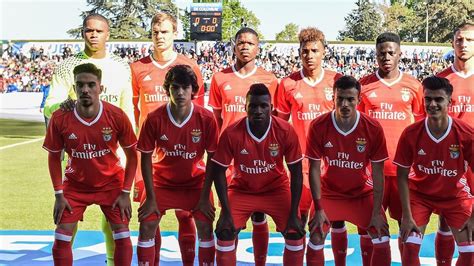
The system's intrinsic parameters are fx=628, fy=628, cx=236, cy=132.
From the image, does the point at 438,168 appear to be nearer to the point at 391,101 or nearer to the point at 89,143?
the point at 391,101

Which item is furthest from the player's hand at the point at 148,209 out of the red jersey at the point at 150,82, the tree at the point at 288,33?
the tree at the point at 288,33

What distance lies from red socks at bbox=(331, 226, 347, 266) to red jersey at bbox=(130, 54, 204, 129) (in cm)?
173

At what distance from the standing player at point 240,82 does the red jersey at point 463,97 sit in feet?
5.22

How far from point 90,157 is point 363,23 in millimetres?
70796

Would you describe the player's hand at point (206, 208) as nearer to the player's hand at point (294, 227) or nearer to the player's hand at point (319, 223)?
the player's hand at point (294, 227)

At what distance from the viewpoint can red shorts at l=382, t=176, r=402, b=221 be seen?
5.24 metres

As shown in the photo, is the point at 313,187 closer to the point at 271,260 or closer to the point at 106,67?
the point at 271,260

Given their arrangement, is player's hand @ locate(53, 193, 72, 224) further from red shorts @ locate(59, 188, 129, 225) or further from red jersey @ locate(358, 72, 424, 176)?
red jersey @ locate(358, 72, 424, 176)

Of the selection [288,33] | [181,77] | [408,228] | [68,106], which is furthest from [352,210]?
[288,33]

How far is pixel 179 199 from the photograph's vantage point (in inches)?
196

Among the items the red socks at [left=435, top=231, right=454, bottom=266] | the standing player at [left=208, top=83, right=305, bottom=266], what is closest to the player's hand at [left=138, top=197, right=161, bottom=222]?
the standing player at [left=208, top=83, right=305, bottom=266]

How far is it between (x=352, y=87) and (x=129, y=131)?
5.82ft

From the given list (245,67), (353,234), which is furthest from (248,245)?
(245,67)

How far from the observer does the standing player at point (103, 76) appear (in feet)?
17.8
